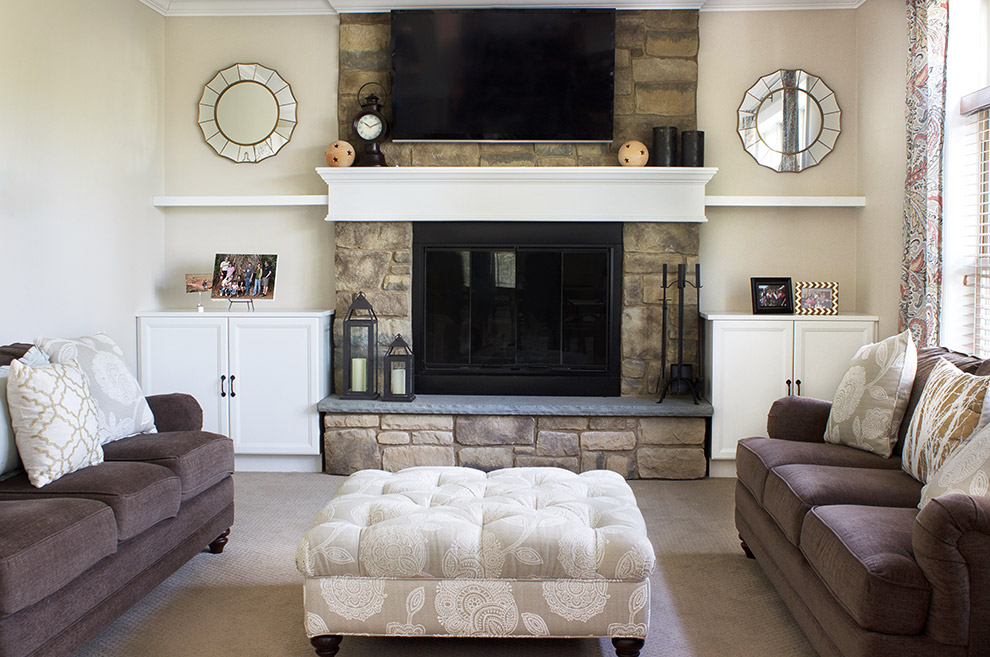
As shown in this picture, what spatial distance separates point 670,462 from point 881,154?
2.04 meters

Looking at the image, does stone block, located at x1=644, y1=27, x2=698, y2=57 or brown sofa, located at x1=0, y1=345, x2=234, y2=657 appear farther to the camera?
stone block, located at x1=644, y1=27, x2=698, y2=57

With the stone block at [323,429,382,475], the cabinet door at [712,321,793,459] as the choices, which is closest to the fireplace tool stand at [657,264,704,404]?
the cabinet door at [712,321,793,459]

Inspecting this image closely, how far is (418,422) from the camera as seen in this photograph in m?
4.25

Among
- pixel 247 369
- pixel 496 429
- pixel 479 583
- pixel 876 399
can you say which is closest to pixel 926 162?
pixel 876 399

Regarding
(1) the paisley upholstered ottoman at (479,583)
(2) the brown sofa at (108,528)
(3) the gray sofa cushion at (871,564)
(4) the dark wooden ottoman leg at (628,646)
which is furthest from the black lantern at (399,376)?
(3) the gray sofa cushion at (871,564)

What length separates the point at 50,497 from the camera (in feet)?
7.80

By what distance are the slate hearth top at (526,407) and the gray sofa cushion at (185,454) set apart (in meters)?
1.22

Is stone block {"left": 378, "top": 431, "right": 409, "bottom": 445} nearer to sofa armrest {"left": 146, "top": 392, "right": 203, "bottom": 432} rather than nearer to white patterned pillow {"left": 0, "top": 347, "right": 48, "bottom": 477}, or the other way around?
sofa armrest {"left": 146, "top": 392, "right": 203, "bottom": 432}

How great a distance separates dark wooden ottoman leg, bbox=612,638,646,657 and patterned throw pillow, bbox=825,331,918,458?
1.28 m

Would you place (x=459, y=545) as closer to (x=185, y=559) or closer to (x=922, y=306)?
(x=185, y=559)

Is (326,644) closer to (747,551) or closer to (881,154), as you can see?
(747,551)

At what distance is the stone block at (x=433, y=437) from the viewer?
4234mm

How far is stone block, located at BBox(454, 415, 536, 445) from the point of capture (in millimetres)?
4223

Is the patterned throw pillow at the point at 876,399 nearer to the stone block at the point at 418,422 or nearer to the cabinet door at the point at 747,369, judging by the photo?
the cabinet door at the point at 747,369
